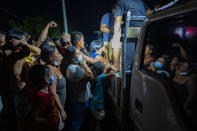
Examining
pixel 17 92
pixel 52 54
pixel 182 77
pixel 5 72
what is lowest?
pixel 17 92

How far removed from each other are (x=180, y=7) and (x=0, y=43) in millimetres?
3907

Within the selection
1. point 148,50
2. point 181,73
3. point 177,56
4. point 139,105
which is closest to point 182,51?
point 177,56

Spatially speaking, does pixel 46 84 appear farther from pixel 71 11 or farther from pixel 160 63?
pixel 71 11

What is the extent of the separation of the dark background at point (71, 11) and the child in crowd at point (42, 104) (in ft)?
52.7

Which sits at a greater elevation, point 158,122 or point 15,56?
point 15,56

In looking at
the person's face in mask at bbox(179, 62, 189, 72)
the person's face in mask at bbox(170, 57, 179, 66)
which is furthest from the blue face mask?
the person's face in mask at bbox(179, 62, 189, 72)

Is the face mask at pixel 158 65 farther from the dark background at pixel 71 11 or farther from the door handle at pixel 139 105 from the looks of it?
the dark background at pixel 71 11

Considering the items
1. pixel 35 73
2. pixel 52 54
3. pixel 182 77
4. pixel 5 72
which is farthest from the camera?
pixel 5 72

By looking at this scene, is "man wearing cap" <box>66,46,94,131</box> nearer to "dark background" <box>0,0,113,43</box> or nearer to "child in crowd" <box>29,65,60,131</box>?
"child in crowd" <box>29,65,60,131</box>

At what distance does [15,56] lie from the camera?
7.81 feet

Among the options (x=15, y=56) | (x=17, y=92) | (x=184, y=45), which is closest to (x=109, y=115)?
(x=17, y=92)

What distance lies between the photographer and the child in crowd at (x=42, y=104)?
5.63 feet

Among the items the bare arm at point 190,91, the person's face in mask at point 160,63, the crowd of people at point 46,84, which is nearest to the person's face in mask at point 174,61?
the person's face in mask at point 160,63

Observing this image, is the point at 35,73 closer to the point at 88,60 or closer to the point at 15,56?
the point at 15,56
